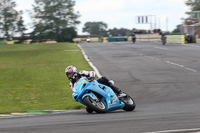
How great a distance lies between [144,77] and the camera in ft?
60.4

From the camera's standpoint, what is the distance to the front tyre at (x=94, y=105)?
930 cm

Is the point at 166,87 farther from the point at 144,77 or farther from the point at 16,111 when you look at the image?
the point at 16,111

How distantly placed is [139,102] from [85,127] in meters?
4.92

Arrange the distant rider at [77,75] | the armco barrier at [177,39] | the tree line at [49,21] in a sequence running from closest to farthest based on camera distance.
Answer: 1. the distant rider at [77,75]
2. the armco barrier at [177,39]
3. the tree line at [49,21]

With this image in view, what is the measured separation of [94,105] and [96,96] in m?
0.33

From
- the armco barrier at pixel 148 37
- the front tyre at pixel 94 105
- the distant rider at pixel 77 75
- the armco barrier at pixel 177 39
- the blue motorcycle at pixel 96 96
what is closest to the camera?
the front tyre at pixel 94 105

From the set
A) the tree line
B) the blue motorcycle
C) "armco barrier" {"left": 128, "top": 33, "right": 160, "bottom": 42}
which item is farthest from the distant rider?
the tree line

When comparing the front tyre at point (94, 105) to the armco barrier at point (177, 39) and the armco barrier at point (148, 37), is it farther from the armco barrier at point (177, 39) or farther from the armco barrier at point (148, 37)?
the armco barrier at point (148, 37)

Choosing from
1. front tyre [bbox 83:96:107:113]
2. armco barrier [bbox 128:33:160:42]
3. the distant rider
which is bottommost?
armco barrier [bbox 128:33:160:42]

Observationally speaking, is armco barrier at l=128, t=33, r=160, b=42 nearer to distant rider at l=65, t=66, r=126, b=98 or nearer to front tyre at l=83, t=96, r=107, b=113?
distant rider at l=65, t=66, r=126, b=98

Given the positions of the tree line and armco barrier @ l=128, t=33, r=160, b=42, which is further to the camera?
the tree line

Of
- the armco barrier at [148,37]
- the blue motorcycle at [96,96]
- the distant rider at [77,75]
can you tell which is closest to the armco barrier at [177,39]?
the armco barrier at [148,37]

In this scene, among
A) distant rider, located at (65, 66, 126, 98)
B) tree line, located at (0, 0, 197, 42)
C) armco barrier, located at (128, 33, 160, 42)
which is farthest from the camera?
tree line, located at (0, 0, 197, 42)

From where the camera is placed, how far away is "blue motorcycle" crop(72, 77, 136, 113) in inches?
371
